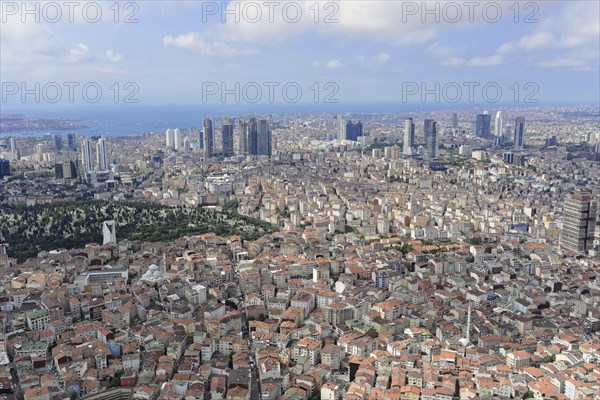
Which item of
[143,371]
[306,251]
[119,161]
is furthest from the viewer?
[119,161]

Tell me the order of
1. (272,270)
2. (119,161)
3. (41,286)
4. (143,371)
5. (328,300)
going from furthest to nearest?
(119,161) → (272,270) → (41,286) → (328,300) → (143,371)

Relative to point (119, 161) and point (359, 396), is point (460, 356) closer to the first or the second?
point (359, 396)

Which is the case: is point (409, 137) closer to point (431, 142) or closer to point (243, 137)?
point (431, 142)

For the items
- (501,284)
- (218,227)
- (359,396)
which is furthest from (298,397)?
(218,227)

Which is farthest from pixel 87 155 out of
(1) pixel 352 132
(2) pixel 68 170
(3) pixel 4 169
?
(1) pixel 352 132

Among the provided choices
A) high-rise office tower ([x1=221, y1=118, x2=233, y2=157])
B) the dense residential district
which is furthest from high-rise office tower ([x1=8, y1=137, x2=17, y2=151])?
high-rise office tower ([x1=221, y1=118, x2=233, y2=157])

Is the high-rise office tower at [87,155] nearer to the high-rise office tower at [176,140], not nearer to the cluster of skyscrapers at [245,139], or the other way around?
the cluster of skyscrapers at [245,139]

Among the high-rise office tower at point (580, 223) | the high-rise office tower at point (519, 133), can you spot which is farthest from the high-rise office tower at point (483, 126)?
the high-rise office tower at point (580, 223)
